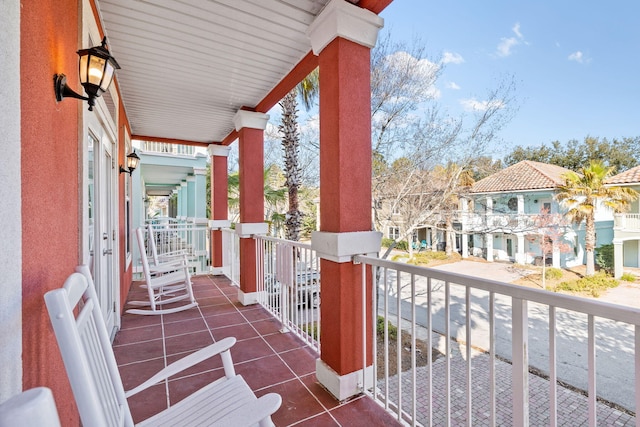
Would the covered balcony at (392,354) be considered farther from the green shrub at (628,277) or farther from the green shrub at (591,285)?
the green shrub at (628,277)

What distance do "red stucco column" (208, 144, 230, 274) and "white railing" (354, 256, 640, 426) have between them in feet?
10.8

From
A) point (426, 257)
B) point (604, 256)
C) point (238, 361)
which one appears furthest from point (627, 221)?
point (238, 361)

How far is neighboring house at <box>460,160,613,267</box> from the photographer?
7.46 meters

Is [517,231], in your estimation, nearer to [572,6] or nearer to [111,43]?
[111,43]

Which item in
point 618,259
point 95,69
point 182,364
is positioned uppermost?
point 95,69

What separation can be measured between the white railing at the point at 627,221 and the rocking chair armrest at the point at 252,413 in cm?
1355

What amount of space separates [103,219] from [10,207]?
8.13 ft

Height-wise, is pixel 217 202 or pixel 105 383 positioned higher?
pixel 217 202

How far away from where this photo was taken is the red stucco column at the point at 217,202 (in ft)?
20.2

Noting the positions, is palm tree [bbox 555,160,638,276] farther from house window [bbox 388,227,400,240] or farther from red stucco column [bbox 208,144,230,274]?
red stucco column [bbox 208,144,230,274]

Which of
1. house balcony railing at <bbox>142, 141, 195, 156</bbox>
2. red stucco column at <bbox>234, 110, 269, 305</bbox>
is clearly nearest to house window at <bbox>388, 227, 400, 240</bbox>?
red stucco column at <bbox>234, 110, 269, 305</bbox>

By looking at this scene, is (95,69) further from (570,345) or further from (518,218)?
(570,345)

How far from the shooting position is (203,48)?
9.13 ft

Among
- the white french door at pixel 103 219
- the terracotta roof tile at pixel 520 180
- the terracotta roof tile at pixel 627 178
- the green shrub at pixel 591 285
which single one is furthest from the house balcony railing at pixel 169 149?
the terracotta roof tile at pixel 627 178
